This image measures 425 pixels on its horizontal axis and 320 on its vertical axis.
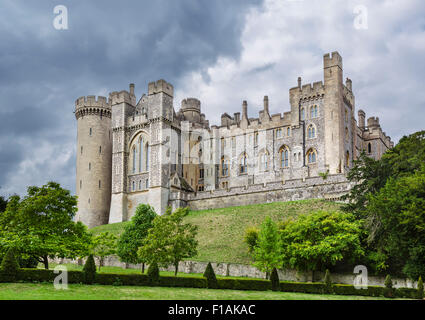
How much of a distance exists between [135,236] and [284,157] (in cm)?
2825

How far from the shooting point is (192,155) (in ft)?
230

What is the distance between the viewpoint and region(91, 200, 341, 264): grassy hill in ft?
143

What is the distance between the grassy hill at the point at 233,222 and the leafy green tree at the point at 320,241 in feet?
15.2

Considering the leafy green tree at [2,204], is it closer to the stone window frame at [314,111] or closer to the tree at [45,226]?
the tree at [45,226]

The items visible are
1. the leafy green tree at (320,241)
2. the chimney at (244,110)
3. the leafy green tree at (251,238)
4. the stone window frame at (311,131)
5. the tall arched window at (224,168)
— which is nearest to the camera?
the leafy green tree at (320,241)

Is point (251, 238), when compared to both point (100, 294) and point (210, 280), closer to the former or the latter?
point (210, 280)

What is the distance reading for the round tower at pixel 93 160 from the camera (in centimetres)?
6644

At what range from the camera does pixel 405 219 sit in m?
32.6

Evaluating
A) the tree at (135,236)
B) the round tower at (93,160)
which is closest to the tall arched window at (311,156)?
the tree at (135,236)

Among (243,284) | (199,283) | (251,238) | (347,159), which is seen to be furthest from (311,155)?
(199,283)

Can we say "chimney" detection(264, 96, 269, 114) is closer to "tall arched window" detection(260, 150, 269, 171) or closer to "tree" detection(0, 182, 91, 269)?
"tall arched window" detection(260, 150, 269, 171)

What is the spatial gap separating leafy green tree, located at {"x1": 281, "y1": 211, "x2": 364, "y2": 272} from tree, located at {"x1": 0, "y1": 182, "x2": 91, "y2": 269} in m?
14.6
